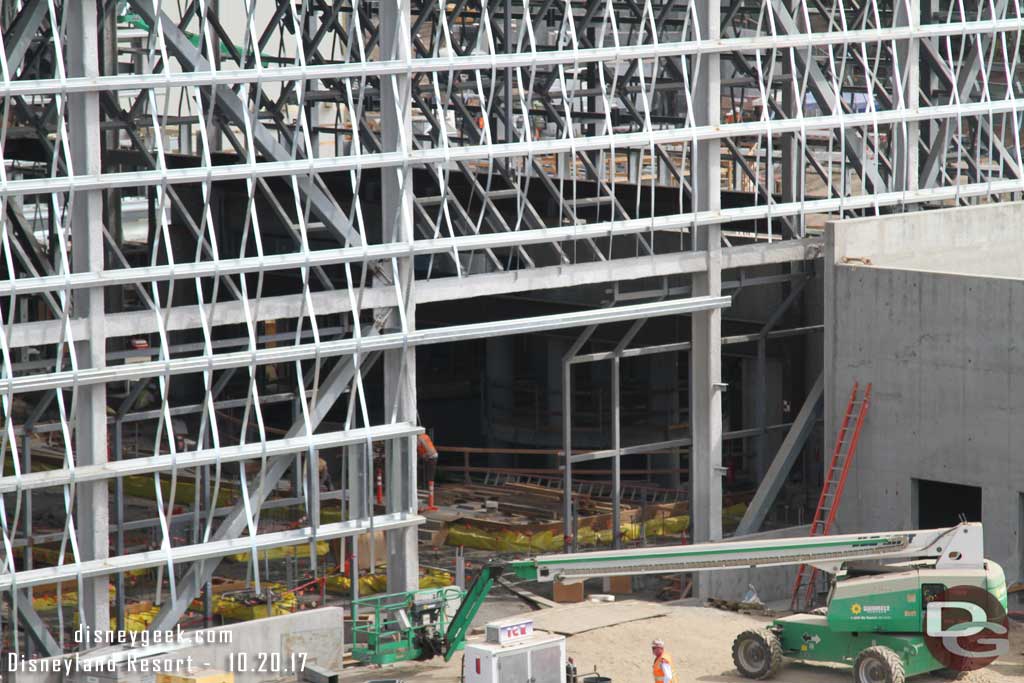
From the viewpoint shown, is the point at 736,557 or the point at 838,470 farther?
the point at 838,470

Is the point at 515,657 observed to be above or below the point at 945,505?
below

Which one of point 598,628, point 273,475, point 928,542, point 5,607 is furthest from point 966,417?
A: point 5,607

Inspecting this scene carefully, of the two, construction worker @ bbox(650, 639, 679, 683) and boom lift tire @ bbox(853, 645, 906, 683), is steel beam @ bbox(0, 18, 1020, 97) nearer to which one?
construction worker @ bbox(650, 639, 679, 683)

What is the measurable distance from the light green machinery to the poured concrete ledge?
20.1 ft

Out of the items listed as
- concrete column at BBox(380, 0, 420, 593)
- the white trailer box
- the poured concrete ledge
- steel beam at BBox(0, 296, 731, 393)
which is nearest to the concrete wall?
the poured concrete ledge

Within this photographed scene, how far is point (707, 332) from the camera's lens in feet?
87.9

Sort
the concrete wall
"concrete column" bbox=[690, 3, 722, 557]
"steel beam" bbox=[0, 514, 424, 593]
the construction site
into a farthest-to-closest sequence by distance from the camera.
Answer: "concrete column" bbox=[690, 3, 722, 557]
the concrete wall
the construction site
"steel beam" bbox=[0, 514, 424, 593]

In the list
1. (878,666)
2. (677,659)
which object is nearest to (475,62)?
(677,659)

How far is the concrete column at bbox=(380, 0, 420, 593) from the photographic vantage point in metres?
23.1

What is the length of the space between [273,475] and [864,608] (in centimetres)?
717

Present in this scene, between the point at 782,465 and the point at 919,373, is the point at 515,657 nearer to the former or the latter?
the point at 919,373

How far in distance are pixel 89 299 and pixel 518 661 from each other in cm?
623

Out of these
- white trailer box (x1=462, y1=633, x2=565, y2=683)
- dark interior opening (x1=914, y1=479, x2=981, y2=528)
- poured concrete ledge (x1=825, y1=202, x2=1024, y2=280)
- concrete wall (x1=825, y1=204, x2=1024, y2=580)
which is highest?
poured concrete ledge (x1=825, y1=202, x2=1024, y2=280)

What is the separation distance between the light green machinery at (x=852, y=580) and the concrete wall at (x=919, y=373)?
385 cm
